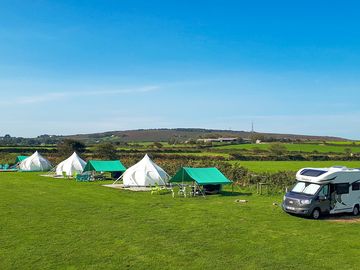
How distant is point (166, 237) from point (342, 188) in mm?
11732

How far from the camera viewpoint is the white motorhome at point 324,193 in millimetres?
22891

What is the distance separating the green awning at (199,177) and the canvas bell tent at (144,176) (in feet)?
18.7

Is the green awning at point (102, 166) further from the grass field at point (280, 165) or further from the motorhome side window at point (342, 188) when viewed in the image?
→ the motorhome side window at point (342, 188)

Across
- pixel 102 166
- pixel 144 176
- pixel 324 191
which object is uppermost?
pixel 102 166

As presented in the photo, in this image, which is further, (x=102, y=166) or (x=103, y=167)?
(x=102, y=166)

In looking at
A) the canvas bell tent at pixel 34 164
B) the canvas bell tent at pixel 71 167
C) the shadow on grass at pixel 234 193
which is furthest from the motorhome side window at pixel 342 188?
the canvas bell tent at pixel 34 164

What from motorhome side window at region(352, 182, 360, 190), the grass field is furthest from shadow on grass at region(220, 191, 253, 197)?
the grass field

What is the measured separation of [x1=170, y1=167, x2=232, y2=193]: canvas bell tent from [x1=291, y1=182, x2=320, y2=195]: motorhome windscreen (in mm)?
9580

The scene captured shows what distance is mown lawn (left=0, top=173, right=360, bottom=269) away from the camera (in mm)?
14102

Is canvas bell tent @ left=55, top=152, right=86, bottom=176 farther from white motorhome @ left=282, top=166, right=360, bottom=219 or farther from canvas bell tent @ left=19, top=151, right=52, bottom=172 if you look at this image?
white motorhome @ left=282, top=166, right=360, bottom=219

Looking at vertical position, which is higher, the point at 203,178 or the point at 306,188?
the point at 306,188

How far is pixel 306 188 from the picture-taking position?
2392cm

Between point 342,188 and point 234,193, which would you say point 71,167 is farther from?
point 342,188

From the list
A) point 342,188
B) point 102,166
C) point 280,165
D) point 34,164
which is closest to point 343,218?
point 342,188
